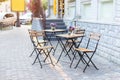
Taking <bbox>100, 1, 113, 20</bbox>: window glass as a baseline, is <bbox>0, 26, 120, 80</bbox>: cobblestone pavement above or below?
below

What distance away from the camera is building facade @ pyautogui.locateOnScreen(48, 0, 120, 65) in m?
10.3

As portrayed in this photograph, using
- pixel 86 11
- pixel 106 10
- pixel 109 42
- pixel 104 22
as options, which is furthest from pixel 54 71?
pixel 86 11

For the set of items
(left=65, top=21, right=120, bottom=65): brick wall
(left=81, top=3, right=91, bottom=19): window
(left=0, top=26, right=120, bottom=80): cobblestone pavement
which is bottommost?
(left=0, top=26, right=120, bottom=80): cobblestone pavement

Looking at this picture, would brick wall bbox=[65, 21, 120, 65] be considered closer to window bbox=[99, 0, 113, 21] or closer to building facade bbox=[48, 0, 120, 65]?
building facade bbox=[48, 0, 120, 65]

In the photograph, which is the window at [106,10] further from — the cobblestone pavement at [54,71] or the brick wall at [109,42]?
the cobblestone pavement at [54,71]

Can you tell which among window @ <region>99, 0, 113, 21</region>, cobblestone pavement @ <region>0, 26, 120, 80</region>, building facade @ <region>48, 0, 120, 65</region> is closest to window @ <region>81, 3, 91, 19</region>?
building facade @ <region>48, 0, 120, 65</region>

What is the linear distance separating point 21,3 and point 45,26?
1642cm

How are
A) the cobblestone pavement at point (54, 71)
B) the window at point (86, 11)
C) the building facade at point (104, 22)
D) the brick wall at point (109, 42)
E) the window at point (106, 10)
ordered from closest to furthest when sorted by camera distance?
the cobblestone pavement at point (54, 71) → the brick wall at point (109, 42) → the building facade at point (104, 22) → the window at point (106, 10) → the window at point (86, 11)

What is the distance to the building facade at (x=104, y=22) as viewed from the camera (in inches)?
407

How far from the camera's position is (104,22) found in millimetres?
11383

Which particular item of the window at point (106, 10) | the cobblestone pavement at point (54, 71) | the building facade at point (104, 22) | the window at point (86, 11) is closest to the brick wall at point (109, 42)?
the building facade at point (104, 22)

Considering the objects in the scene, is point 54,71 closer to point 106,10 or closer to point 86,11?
point 106,10

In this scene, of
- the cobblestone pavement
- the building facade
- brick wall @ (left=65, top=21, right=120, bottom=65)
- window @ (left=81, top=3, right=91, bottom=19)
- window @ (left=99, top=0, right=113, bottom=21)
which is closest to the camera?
the cobblestone pavement

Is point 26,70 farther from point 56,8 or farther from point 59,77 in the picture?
point 56,8
